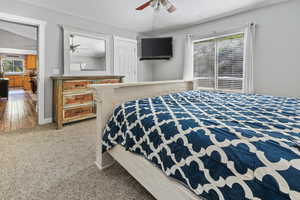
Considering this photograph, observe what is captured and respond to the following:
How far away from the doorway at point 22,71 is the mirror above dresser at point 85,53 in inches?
17.9

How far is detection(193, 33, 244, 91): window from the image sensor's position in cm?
355

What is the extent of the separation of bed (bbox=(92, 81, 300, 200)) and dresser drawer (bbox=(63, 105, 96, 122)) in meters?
1.81

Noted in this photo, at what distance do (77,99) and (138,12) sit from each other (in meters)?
2.37

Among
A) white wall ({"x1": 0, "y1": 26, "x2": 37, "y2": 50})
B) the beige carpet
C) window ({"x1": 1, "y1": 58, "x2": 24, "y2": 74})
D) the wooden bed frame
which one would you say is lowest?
the beige carpet

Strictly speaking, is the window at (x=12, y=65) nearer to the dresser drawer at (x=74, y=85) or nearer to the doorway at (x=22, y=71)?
the doorway at (x=22, y=71)

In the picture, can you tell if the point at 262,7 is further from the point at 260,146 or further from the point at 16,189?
the point at 16,189

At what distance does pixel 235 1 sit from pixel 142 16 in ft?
6.57

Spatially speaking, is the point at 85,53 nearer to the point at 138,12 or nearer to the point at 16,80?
the point at 138,12

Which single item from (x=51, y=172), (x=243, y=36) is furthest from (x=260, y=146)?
(x=243, y=36)

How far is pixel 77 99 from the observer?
10.4 ft

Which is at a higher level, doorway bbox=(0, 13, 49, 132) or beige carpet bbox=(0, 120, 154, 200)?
doorway bbox=(0, 13, 49, 132)

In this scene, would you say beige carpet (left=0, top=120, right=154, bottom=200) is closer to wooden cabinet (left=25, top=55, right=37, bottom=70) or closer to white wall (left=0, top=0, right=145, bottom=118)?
white wall (left=0, top=0, right=145, bottom=118)

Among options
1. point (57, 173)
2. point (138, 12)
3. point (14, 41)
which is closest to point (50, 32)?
point (138, 12)

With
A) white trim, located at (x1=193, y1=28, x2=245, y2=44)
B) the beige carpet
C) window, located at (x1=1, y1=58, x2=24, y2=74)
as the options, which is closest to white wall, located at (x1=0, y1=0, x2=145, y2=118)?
the beige carpet
